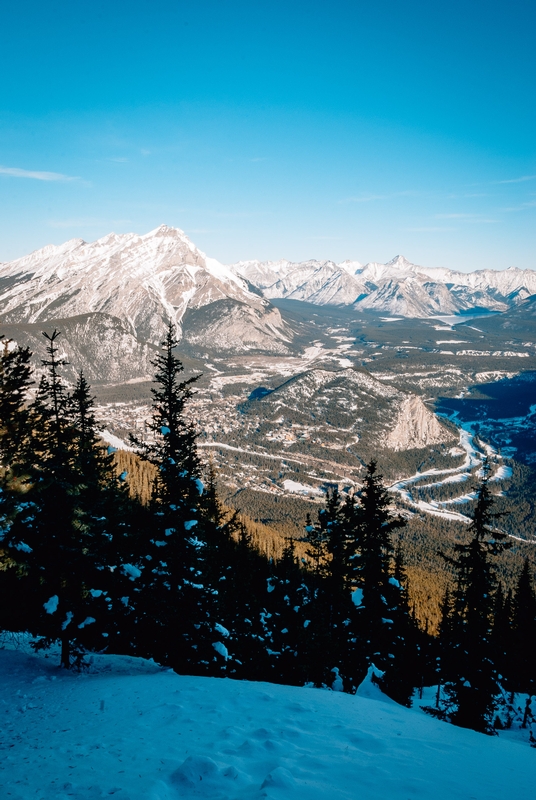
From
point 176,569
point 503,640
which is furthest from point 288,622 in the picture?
point 176,569

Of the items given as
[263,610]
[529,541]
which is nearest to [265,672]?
[263,610]

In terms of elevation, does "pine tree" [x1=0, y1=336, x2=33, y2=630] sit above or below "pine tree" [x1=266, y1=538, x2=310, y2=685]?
above

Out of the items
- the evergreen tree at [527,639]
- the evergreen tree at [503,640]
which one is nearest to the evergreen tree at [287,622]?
the evergreen tree at [527,639]

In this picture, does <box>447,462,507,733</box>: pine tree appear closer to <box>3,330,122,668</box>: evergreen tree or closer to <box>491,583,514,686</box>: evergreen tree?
<box>3,330,122,668</box>: evergreen tree

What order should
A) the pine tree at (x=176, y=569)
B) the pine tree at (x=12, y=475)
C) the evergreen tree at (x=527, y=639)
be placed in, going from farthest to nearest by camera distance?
the evergreen tree at (x=527, y=639) < the pine tree at (x=176, y=569) < the pine tree at (x=12, y=475)

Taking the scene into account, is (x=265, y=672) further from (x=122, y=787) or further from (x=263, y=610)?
(x=122, y=787)

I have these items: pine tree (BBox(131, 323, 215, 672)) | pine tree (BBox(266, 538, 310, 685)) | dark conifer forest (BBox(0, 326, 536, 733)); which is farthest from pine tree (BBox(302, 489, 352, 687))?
pine tree (BBox(131, 323, 215, 672))

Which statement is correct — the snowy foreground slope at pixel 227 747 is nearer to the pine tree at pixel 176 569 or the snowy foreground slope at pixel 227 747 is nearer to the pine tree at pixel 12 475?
the pine tree at pixel 12 475
